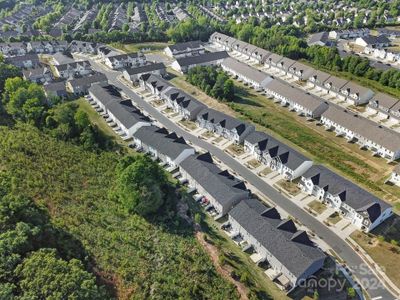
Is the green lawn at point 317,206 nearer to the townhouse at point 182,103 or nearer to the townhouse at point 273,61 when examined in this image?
the townhouse at point 182,103

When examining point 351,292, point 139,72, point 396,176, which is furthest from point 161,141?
point 396,176

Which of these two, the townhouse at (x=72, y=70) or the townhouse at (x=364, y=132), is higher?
the townhouse at (x=364, y=132)

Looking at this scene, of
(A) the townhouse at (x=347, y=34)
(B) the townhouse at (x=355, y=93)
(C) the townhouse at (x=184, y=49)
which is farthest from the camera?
(A) the townhouse at (x=347, y=34)

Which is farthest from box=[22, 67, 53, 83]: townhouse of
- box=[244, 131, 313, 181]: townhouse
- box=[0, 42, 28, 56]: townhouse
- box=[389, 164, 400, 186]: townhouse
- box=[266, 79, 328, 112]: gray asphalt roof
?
box=[389, 164, 400, 186]: townhouse

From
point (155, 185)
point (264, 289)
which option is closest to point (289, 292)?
point (264, 289)

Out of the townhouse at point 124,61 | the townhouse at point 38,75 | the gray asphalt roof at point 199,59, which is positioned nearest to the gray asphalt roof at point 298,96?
the gray asphalt roof at point 199,59

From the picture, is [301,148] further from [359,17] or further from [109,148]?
[359,17]

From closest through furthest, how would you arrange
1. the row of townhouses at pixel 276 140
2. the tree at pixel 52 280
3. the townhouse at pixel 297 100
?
the tree at pixel 52 280 → the row of townhouses at pixel 276 140 → the townhouse at pixel 297 100
